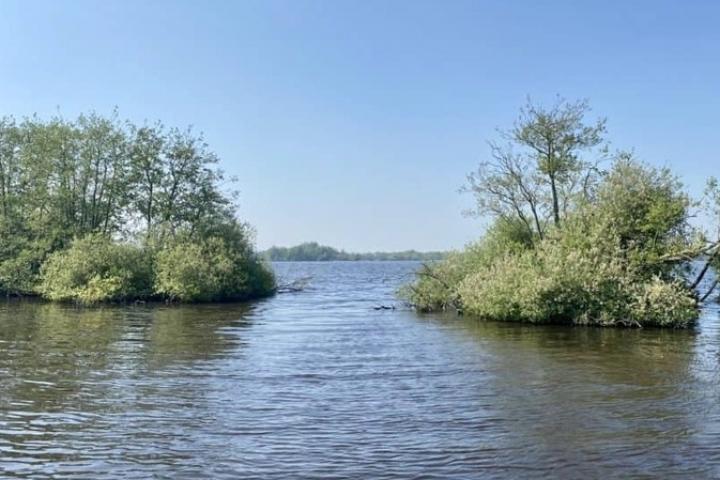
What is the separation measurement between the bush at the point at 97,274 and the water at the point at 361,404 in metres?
16.9

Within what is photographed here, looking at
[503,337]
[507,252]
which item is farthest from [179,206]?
[503,337]

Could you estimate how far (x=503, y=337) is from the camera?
2506 cm

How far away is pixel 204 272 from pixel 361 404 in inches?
1248

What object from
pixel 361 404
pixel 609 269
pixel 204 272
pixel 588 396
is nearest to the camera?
pixel 361 404

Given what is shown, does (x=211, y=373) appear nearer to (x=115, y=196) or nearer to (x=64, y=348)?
(x=64, y=348)

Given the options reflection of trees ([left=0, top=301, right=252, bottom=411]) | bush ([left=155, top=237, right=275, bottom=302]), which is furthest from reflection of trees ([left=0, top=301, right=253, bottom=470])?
bush ([left=155, top=237, right=275, bottom=302])

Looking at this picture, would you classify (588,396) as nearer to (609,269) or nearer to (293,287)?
(609,269)

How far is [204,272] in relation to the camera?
44.0 meters

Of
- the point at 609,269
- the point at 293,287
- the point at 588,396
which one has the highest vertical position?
the point at 609,269

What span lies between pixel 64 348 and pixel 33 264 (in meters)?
30.3

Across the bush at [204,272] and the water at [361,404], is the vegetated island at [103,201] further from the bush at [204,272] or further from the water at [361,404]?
the water at [361,404]

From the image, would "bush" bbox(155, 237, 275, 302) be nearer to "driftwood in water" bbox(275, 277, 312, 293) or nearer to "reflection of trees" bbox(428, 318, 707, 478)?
"driftwood in water" bbox(275, 277, 312, 293)

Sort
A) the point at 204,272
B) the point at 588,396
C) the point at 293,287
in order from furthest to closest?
the point at 293,287, the point at 204,272, the point at 588,396

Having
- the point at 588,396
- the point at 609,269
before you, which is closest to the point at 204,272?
the point at 609,269
